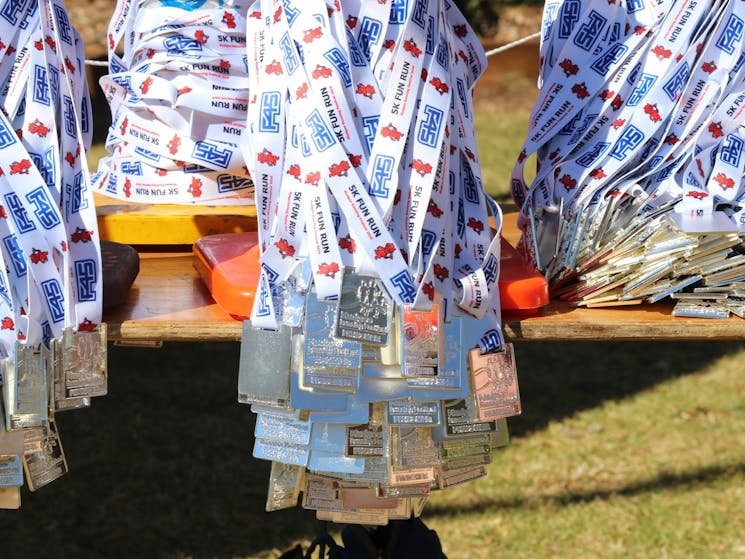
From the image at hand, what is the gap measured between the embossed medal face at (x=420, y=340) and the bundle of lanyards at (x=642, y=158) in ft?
1.01

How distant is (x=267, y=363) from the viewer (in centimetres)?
141

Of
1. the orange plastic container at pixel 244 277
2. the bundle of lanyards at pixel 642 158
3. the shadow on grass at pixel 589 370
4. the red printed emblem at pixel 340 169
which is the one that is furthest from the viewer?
the shadow on grass at pixel 589 370

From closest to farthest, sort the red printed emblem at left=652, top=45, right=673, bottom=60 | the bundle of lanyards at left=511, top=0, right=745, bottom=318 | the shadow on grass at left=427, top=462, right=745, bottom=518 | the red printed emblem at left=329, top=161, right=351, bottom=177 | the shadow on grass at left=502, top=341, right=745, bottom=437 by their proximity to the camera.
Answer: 1. the red printed emblem at left=329, top=161, right=351, bottom=177
2. the bundle of lanyards at left=511, top=0, right=745, bottom=318
3. the red printed emblem at left=652, top=45, right=673, bottom=60
4. the shadow on grass at left=427, top=462, right=745, bottom=518
5. the shadow on grass at left=502, top=341, right=745, bottom=437

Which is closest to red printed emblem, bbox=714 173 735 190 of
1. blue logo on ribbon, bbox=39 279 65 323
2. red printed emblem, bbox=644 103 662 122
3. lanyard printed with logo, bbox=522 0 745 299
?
lanyard printed with logo, bbox=522 0 745 299

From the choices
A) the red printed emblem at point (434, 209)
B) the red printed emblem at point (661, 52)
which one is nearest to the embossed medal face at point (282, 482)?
the red printed emblem at point (434, 209)

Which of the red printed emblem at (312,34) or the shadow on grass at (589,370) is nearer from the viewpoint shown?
the red printed emblem at (312,34)

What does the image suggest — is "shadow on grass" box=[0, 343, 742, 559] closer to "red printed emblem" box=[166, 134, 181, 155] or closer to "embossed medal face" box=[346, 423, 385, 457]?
"red printed emblem" box=[166, 134, 181, 155]

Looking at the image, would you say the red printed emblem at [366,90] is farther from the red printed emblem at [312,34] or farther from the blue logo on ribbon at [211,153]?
the blue logo on ribbon at [211,153]

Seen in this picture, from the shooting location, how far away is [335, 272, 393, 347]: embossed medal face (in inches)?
54.8

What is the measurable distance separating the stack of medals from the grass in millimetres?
1073

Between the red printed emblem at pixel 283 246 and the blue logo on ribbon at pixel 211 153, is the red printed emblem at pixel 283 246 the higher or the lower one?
the lower one

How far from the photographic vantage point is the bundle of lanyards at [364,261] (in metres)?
1.39

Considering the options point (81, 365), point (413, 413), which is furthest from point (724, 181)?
point (81, 365)

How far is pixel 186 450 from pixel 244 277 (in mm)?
1696
